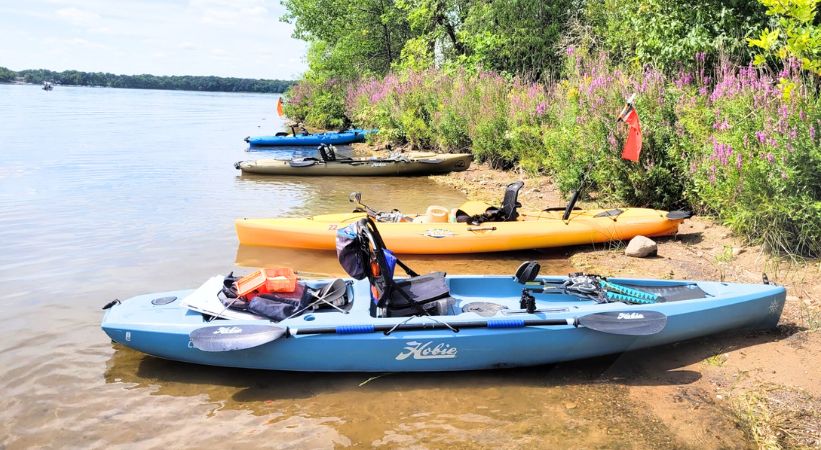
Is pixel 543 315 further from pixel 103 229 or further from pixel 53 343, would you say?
pixel 103 229

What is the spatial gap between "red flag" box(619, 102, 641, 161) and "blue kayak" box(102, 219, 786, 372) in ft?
9.05

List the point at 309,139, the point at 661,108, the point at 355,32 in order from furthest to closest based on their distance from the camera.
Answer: the point at 355,32
the point at 309,139
the point at 661,108

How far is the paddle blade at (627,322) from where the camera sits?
4.54 meters

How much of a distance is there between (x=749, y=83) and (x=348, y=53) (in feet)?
75.8

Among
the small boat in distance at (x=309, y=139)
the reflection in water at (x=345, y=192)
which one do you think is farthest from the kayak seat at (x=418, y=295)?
the small boat in distance at (x=309, y=139)

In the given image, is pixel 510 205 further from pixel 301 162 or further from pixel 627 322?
pixel 301 162

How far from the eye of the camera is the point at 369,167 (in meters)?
14.7

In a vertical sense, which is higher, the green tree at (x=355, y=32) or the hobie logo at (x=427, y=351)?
the green tree at (x=355, y=32)

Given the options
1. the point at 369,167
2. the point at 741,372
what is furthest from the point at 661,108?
the point at 369,167

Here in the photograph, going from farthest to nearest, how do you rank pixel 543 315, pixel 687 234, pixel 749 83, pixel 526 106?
pixel 526 106 → pixel 687 234 → pixel 749 83 → pixel 543 315

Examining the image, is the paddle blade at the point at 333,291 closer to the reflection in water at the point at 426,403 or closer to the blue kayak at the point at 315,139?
Result: the reflection in water at the point at 426,403

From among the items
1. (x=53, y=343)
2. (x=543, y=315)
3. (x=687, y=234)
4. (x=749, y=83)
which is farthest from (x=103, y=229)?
(x=749, y=83)

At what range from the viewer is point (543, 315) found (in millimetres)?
4742

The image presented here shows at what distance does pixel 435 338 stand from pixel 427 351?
130mm
